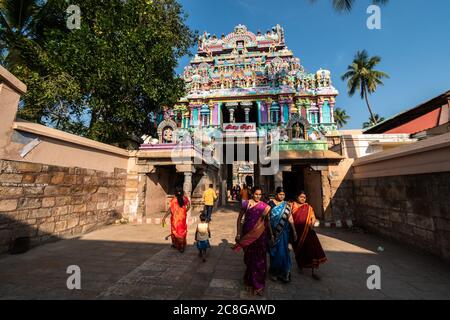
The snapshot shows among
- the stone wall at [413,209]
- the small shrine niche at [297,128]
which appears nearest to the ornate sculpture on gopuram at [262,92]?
the small shrine niche at [297,128]

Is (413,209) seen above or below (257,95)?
below

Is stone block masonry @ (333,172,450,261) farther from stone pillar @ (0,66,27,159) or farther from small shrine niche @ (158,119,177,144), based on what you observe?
stone pillar @ (0,66,27,159)

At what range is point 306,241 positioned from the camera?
147 inches

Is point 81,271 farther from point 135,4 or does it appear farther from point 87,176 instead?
point 135,4

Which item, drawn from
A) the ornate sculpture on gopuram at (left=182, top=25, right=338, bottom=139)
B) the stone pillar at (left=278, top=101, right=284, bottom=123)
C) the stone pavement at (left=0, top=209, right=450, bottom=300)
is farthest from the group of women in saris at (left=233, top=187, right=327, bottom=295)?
the stone pillar at (left=278, top=101, right=284, bottom=123)

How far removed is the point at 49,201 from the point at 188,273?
171 inches

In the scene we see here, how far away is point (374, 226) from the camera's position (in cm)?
686

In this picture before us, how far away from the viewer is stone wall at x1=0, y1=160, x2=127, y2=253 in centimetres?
454

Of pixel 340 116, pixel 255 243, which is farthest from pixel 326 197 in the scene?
pixel 340 116

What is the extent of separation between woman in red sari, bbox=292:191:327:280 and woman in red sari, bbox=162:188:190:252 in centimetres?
260

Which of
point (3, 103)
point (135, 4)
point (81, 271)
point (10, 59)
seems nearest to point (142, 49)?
point (135, 4)

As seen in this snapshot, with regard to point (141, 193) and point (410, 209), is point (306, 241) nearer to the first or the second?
point (410, 209)

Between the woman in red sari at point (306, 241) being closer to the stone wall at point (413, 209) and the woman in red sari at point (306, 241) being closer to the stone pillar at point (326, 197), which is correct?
the stone wall at point (413, 209)

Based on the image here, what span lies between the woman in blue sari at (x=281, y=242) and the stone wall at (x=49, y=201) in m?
5.47
